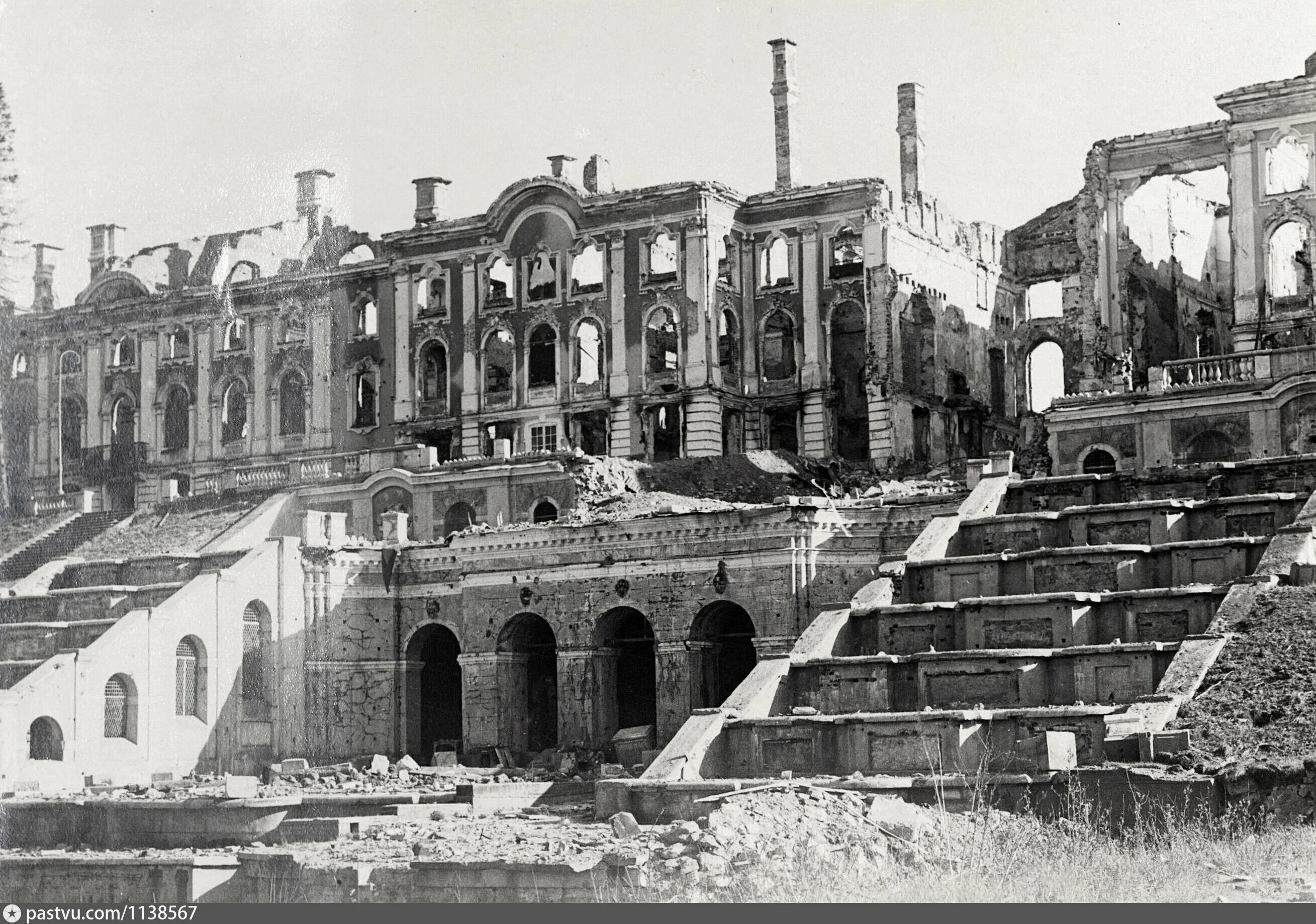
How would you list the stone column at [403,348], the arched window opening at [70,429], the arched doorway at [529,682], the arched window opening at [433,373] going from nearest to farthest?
the arched doorway at [529,682] < the arched window opening at [433,373] < the stone column at [403,348] < the arched window opening at [70,429]

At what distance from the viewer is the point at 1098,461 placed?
156ft

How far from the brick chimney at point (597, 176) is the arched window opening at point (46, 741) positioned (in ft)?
87.2

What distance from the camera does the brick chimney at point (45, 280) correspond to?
7225 centimetres

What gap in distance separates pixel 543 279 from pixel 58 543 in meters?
15.4

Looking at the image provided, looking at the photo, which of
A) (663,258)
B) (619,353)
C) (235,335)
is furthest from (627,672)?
(235,335)

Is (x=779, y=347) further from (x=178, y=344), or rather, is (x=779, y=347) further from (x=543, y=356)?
(x=178, y=344)

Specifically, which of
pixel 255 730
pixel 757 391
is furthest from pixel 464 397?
pixel 255 730

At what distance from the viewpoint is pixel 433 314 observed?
63.4 metres

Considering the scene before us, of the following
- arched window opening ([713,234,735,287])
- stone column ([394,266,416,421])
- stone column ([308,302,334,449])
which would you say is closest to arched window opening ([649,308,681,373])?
arched window opening ([713,234,735,287])

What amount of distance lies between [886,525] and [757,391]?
18.7 metres

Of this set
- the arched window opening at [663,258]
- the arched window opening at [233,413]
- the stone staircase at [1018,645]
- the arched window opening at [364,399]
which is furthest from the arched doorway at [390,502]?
the stone staircase at [1018,645]

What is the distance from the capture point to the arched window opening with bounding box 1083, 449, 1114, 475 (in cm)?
4728

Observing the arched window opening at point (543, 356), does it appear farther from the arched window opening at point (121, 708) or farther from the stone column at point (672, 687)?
the arched window opening at point (121, 708)

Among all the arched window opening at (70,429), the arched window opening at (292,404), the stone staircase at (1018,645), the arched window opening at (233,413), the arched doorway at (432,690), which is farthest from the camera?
the arched window opening at (70,429)
